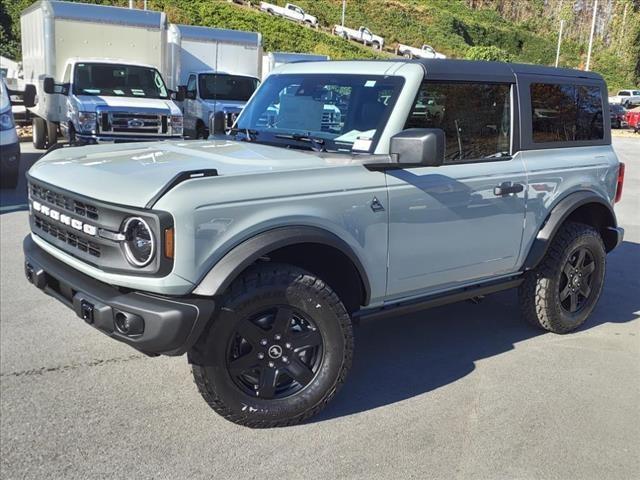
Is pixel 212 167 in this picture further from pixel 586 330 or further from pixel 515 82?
pixel 586 330

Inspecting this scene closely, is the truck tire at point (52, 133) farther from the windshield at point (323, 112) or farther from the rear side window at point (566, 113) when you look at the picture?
the rear side window at point (566, 113)

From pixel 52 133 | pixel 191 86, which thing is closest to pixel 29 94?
pixel 52 133

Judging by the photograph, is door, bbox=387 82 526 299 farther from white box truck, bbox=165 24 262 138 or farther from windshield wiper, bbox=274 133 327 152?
white box truck, bbox=165 24 262 138

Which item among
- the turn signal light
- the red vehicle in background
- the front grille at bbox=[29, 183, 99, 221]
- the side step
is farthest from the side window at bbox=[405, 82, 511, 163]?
the red vehicle in background

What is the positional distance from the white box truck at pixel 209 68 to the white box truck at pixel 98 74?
1.07 meters

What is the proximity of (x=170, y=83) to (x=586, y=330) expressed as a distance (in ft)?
43.2

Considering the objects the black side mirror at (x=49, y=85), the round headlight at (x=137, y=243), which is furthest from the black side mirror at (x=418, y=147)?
the black side mirror at (x=49, y=85)

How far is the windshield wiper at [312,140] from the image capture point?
3980 millimetres

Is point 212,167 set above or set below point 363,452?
above

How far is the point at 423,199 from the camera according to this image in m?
3.89

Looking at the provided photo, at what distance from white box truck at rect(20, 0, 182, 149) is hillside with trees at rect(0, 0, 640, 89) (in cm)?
2457

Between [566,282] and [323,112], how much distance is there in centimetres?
234

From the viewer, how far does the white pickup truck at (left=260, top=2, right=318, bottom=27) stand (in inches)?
1969

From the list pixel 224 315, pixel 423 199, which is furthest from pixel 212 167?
pixel 423 199
